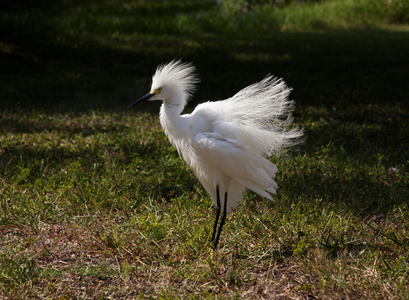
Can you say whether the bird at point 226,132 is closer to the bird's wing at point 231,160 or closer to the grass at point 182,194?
the bird's wing at point 231,160

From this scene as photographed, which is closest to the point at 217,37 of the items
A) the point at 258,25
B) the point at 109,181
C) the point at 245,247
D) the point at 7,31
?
the point at 258,25

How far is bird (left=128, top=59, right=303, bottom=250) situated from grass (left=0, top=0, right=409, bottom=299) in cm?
33

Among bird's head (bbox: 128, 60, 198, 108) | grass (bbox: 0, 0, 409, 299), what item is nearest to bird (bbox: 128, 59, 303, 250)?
bird's head (bbox: 128, 60, 198, 108)

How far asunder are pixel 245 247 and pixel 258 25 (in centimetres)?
1105

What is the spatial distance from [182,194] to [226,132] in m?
0.97

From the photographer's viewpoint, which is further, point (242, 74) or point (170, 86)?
point (242, 74)

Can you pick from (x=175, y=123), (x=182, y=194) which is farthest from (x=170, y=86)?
(x=182, y=194)

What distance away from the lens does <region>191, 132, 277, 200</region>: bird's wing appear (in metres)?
2.94

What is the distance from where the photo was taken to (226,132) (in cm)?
304

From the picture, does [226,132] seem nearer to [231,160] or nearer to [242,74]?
[231,160]

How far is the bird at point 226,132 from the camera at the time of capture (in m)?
3.00

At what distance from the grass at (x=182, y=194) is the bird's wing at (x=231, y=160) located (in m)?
0.31

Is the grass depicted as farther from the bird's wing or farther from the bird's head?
the bird's head

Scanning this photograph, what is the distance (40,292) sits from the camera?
104 inches
